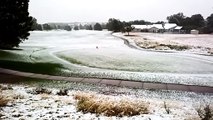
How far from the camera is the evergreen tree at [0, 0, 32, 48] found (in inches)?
798

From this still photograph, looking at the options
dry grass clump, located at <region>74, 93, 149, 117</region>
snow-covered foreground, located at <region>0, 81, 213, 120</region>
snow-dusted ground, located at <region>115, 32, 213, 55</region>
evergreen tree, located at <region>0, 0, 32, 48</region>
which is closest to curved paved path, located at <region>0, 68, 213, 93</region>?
snow-covered foreground, located at <region>0, 81, 213, 120</region>

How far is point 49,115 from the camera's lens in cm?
729

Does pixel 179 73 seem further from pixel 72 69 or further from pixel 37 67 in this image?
pixel 37 67

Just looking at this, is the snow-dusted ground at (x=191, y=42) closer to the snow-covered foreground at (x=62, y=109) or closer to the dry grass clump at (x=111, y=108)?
the snow-covered foreground at (x=62, y=109)

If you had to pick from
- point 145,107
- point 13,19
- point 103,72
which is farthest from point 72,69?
point 145,107

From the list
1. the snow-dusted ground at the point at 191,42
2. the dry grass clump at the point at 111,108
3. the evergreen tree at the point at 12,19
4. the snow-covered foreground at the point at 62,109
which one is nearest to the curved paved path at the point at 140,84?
the snow-covered foreground at the point at 62,109

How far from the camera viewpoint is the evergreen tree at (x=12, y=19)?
20.3 m

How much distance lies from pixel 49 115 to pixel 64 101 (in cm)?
161

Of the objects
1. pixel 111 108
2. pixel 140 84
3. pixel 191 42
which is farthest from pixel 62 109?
pixel 191 42

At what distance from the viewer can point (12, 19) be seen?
20641 millimetres

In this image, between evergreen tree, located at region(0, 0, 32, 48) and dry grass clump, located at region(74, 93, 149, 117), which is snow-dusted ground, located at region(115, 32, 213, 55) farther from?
dry grass clump, located at region(74, 93, 149, 117)

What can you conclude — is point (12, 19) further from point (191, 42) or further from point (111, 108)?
point (191, 42)

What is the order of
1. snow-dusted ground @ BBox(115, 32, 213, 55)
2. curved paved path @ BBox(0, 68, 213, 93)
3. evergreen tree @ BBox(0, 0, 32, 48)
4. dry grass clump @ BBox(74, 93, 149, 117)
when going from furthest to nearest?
1. snow-dusted ground @ BBox(115, 32, 213, 55)
2. evergreen tree @ BBox(0, 0, 32, 48)
3. curved paved path @ BBox(0, 68, 213, 93)
4. dry grass clump @ BBox(74, 93, 149, 117)

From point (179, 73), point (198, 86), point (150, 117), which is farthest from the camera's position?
point (179, 73)
